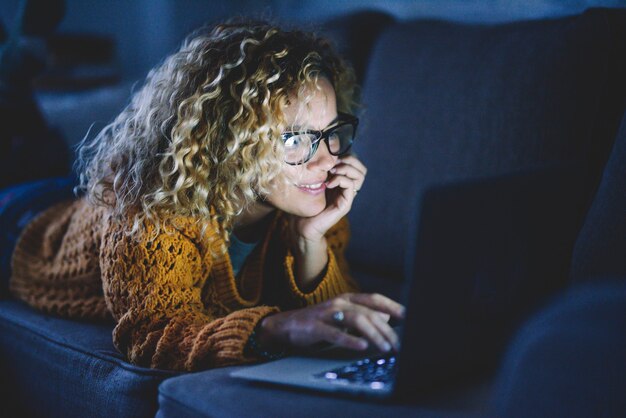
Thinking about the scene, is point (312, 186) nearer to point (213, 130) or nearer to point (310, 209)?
point (310, 209)

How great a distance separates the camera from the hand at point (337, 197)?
48.1 inches

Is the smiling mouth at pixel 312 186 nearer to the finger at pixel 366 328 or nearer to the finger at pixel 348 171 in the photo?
the finger at pixel 348 171

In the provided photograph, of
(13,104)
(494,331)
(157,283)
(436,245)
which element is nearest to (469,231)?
(436,245)

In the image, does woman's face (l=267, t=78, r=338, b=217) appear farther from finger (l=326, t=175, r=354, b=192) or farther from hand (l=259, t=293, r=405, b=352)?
hand (l=259, t=293, r=405, b=352)

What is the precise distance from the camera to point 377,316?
926 millimetres

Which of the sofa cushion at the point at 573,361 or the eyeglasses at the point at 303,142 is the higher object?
the eyeglasses at the point at 303,142

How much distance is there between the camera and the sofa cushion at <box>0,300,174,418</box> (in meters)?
1.03

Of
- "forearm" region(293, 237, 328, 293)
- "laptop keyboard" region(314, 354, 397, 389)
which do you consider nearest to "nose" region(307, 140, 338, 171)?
"forearm" region(293, 237, 328, 293)

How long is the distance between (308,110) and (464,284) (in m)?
0.48

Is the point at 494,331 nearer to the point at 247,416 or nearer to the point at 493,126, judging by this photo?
the point at 247,416

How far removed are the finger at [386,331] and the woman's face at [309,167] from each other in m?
0.32

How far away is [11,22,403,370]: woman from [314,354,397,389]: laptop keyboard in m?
0.03

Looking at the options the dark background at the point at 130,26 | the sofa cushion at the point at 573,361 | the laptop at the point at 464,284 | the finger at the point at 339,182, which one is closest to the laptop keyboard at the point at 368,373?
the laptop at the point at 464,284

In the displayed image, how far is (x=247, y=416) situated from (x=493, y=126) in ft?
2.60
